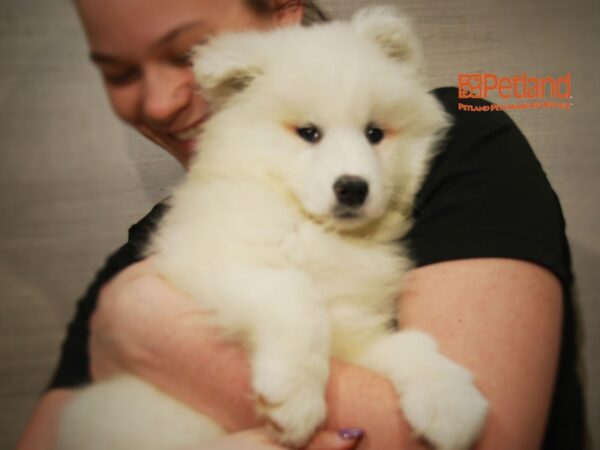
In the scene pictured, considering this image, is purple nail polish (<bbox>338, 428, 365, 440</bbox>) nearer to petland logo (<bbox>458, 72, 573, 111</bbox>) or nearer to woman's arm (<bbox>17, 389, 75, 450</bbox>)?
woman's arm (<bbox>17, 389, 75, 450</bbox>)

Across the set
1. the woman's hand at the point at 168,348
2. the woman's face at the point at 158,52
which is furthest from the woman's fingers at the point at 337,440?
the woman's face at the point at 158,52

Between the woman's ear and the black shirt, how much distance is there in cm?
44

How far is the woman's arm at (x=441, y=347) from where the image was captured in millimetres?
762

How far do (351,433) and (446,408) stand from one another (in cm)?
15

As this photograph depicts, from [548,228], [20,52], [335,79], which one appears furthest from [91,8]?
[548,228]

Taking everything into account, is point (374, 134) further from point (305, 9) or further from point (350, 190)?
point (305, 9)

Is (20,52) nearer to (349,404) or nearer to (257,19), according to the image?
(257,19)

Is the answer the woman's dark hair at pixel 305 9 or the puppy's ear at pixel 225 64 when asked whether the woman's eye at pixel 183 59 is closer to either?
the puppy's ear at pixel 225 64

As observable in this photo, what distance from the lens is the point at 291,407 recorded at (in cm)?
69

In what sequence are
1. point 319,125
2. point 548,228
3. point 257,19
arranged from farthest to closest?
point 257,19 → point 319,125 → point 548,228

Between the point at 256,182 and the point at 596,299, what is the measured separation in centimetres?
111

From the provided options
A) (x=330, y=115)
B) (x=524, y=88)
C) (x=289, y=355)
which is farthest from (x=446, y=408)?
(x=524, y=88)

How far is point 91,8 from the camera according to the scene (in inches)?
34.7

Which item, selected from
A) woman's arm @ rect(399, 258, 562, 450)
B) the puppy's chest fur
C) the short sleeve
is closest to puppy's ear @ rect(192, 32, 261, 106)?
the puppy's chest fur
